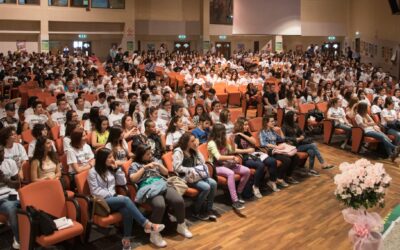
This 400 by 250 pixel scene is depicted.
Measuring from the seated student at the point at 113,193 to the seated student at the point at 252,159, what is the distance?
2.13 m

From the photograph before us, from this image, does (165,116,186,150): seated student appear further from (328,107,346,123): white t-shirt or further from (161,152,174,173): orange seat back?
(328,107,346,123): white t-shirt

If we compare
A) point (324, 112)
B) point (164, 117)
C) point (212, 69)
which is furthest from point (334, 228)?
point (212, 69)

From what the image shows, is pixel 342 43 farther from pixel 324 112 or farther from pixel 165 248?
pixel 165 248

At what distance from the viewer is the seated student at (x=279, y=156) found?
7.50 metres

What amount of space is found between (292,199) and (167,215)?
2.07m

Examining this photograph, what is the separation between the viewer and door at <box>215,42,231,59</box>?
88.6 ft

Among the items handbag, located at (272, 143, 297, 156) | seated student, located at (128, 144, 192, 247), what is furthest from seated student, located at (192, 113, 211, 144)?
seated student, located at (128, 144, 192, 247)

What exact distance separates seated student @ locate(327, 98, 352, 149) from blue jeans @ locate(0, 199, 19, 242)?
690 cm

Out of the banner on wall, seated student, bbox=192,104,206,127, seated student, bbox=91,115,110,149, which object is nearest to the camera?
seated student, bbox=91,115,110,149

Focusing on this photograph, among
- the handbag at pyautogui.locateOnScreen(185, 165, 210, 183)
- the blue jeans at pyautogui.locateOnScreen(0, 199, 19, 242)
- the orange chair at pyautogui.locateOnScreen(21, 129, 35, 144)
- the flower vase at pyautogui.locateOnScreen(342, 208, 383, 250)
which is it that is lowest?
the blue jeans at pyautogui.locateOnScreen(0, 199, 19, 242)

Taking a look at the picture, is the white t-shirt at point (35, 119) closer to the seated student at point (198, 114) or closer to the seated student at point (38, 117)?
the seated student at point (38, 117)

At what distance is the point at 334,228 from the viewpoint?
600 centimetres

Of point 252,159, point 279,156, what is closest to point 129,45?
point 279,156

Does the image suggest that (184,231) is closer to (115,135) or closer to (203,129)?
(115,135)
